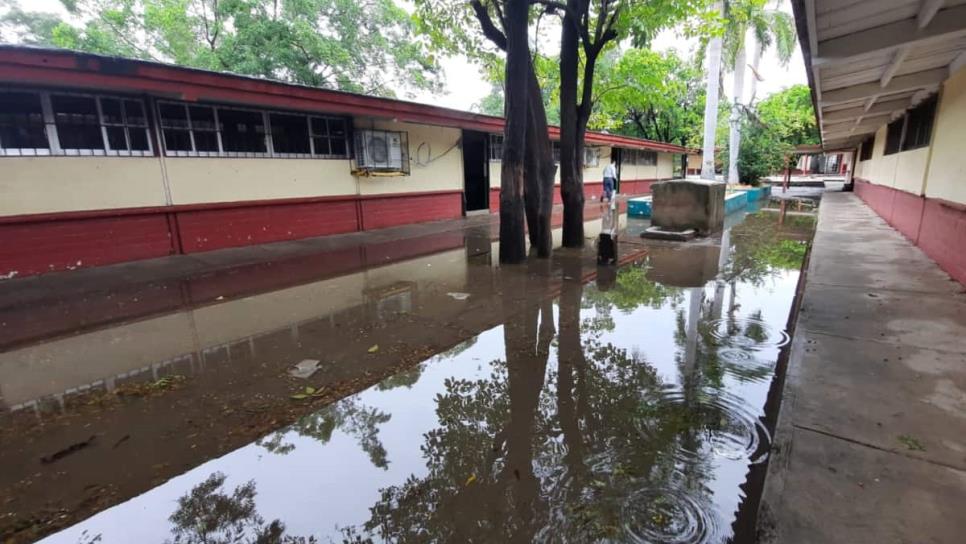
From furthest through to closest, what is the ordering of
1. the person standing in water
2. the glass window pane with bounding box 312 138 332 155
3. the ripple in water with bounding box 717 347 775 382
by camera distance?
1. the person standing in water
2. the glass window pane with bounding box 312 138 332 155
3. the ripple in water with bounding box 717 347 775 382

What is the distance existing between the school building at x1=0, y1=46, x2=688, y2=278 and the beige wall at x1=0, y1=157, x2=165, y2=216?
0.02 metres

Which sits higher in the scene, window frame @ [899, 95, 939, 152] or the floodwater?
window frame @ [899, 95, 939, 152]

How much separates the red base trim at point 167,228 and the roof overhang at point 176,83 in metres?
2.05

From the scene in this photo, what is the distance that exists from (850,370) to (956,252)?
13.6 ft

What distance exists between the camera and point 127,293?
6.48m

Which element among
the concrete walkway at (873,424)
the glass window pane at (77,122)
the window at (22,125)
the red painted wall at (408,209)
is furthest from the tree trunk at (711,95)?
the window at (22,125)

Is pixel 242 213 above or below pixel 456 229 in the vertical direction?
above

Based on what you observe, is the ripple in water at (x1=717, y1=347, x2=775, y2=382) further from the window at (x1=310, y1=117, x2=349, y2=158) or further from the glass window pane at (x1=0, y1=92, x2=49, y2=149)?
the glass window pane at (x1=0, y1=92, x2=49, y2=149)

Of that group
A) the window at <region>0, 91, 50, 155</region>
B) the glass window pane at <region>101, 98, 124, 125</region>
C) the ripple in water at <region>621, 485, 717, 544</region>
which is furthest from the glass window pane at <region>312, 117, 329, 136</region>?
the ripple in water at <region>621, 485, 717, 544</region>

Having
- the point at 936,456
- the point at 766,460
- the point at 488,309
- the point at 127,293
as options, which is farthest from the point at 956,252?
the point at 127,293

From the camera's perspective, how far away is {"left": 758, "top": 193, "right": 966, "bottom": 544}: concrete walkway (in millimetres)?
2086

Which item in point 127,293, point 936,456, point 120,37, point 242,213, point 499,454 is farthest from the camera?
point 120,37

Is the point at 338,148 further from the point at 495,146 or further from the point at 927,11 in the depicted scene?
the point at 927,11

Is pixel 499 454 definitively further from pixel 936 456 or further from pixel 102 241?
pixel 102 241
